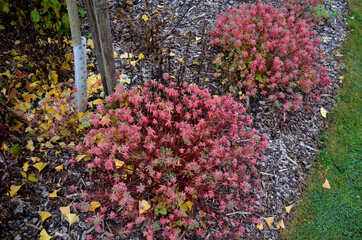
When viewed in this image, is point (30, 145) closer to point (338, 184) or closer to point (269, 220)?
point (269, 220)

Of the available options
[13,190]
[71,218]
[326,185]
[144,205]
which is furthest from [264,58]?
[13,190]

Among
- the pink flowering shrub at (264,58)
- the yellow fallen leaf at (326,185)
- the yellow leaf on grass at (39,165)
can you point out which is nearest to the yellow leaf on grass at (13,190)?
the yellow leaf on grass at (39,165)

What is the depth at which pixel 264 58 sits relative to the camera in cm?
346

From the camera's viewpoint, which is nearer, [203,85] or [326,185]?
[326,185]

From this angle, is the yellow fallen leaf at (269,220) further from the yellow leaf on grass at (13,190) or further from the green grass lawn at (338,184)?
the yellow leaf on grass at (13,190)

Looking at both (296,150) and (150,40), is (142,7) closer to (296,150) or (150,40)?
(150,40)

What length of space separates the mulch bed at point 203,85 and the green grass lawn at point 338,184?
0.14 meters

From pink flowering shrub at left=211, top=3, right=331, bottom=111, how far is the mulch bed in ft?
0.74

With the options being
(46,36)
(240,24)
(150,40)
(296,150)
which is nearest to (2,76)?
(46,36)

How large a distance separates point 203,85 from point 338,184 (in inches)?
85.8

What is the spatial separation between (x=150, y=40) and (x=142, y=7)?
903mm

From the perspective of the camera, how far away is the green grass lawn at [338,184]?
2.73 meters

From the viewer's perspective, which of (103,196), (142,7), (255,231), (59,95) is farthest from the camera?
(142,7)

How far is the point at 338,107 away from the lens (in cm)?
387
